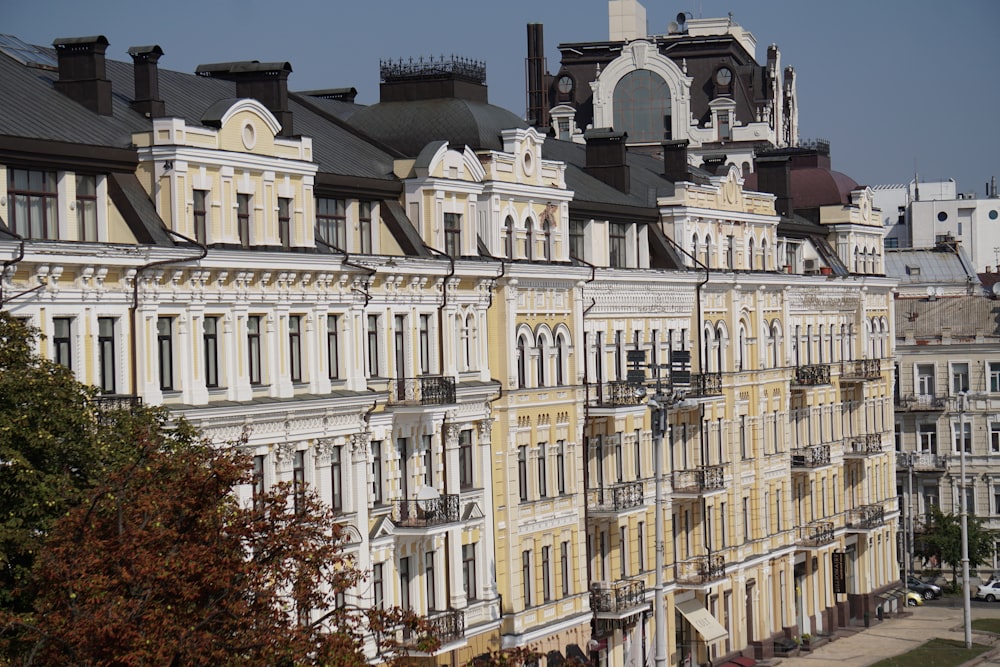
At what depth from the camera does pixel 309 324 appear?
51.8m

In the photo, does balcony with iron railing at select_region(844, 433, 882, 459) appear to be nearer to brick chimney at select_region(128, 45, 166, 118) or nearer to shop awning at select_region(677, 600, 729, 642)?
shop awning at select_region(677, 600, 729, 642)

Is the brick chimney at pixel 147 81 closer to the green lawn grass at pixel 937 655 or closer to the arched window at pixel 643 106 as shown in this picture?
the green lawn grass at pixel 937 655

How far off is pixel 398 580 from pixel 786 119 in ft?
254

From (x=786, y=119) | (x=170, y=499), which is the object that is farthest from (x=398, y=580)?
(x=786, y=119)

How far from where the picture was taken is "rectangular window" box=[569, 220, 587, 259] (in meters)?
67.7

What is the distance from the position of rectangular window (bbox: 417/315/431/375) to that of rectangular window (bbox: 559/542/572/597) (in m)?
10.3

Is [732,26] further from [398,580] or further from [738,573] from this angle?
[398,580]

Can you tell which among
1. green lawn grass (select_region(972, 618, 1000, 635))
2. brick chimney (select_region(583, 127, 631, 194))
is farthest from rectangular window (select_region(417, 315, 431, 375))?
green lawn grass (select_region(972, 618, 1000, 635))

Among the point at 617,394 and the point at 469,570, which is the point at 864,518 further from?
the point at 469,570

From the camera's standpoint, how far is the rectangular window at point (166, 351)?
46.3 meters

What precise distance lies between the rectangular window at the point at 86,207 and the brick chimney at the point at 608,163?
32146 mm

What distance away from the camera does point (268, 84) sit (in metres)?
54.2

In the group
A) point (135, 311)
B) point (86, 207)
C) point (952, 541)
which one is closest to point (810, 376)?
point (952, 541)

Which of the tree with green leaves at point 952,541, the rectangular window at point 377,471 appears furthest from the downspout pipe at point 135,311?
the tree with green leaves at point 952,541
